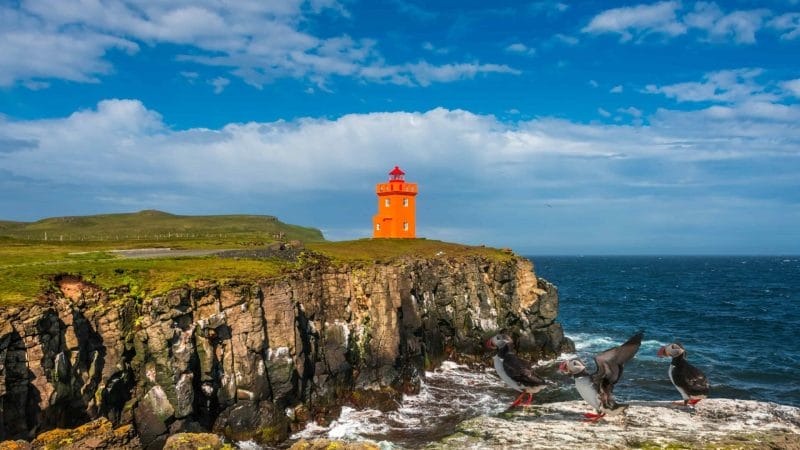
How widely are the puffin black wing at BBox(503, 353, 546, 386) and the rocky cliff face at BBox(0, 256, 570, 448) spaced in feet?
47.8

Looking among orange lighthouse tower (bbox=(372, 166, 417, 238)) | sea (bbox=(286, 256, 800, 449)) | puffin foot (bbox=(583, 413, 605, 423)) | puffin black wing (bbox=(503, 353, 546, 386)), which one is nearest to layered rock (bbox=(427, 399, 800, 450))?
puffin foot (bbox=(583, 413, 605, 423))

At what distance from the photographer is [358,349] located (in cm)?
3922

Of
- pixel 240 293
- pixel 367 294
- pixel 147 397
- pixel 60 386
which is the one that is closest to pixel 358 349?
pixel 367 294

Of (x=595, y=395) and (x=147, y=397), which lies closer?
(x=595, y=395)

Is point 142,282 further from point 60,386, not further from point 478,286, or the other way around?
point 478,286

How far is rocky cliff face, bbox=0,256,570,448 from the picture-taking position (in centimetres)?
2358

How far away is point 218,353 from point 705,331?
59.5m

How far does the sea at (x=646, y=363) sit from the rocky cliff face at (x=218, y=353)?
2.79m

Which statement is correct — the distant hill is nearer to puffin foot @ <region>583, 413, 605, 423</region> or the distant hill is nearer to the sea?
the sea

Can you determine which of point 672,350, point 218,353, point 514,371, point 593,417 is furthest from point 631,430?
point 218,353

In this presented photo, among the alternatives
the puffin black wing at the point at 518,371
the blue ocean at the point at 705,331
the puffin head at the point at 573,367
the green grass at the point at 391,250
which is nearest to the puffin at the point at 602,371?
the puffin head at the point at 573,367

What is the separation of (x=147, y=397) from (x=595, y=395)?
21.2 meters

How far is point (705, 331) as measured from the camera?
65938 millimetres

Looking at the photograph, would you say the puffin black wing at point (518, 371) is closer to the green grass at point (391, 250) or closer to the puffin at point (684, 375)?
the puffin at point (684, 375)
